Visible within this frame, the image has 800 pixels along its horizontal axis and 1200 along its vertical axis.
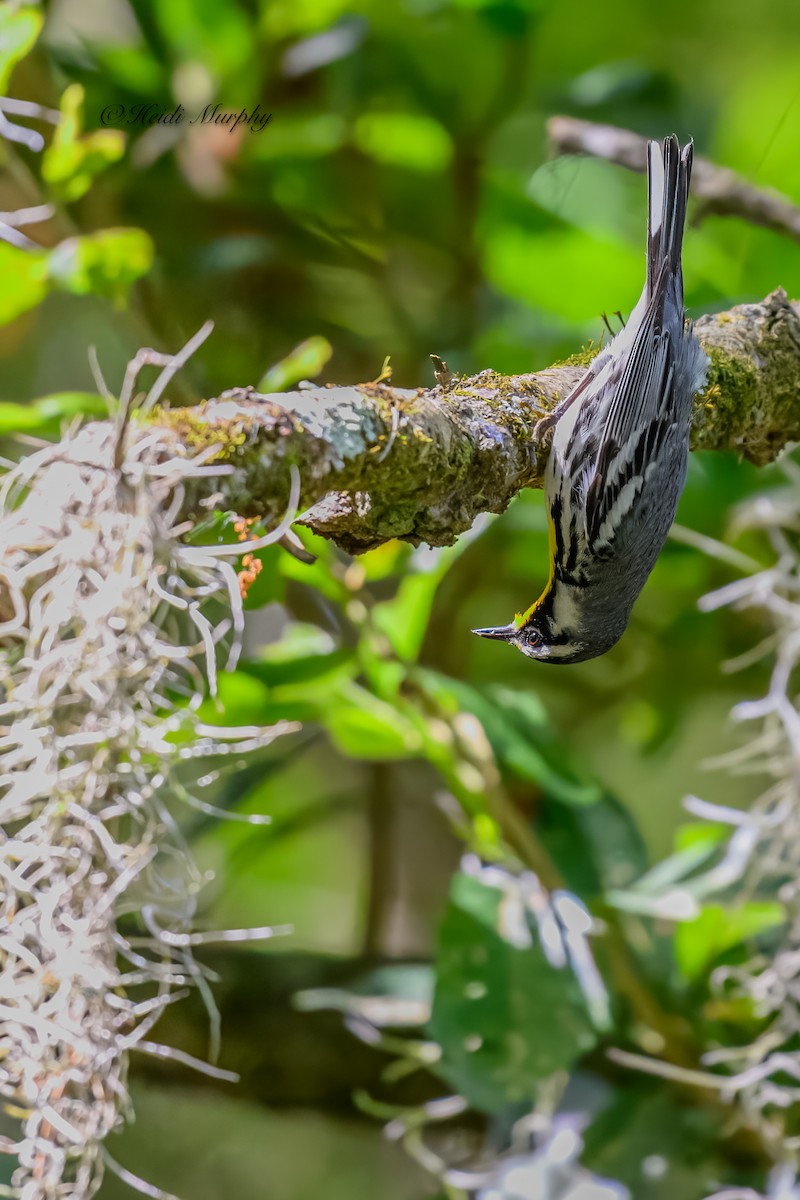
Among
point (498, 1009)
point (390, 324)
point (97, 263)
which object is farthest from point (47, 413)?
point (498, 1009)

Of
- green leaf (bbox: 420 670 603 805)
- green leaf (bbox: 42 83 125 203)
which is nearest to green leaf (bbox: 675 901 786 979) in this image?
green leaf (bbox: 420 670 603 805)

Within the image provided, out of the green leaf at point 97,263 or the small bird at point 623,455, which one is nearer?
the small bird at point 623,455

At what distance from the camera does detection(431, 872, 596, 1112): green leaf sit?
1.41m

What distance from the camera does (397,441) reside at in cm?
68

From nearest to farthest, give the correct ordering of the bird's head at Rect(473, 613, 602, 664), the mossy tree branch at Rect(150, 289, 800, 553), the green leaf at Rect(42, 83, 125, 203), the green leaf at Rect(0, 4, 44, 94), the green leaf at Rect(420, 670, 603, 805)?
the mossy tree branch at Rect(150, 289, 800, 553) → the bird's head at Rect(473, 613, 602, 664) → the green leaf at Rect(0, 4, 44, 94) → the green leaf at Rect(42, 83, 125, 203) → the green leaf at Rect(420, 670, 603, 805)

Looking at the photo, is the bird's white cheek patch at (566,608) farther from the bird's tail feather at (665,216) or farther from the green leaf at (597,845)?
the green leaf at (597,845)

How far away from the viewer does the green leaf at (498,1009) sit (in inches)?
55.4

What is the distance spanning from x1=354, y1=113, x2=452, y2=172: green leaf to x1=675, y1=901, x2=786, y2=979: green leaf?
4.39ft

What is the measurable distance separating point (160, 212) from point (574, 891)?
1.41 metres

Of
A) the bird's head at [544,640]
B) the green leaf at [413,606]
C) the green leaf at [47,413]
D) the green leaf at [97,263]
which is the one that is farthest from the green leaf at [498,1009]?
the green leaf at [97,263]

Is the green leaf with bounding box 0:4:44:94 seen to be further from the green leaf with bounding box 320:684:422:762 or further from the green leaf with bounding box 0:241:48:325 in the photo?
the green leaf with bounding box 320:684:422:762
